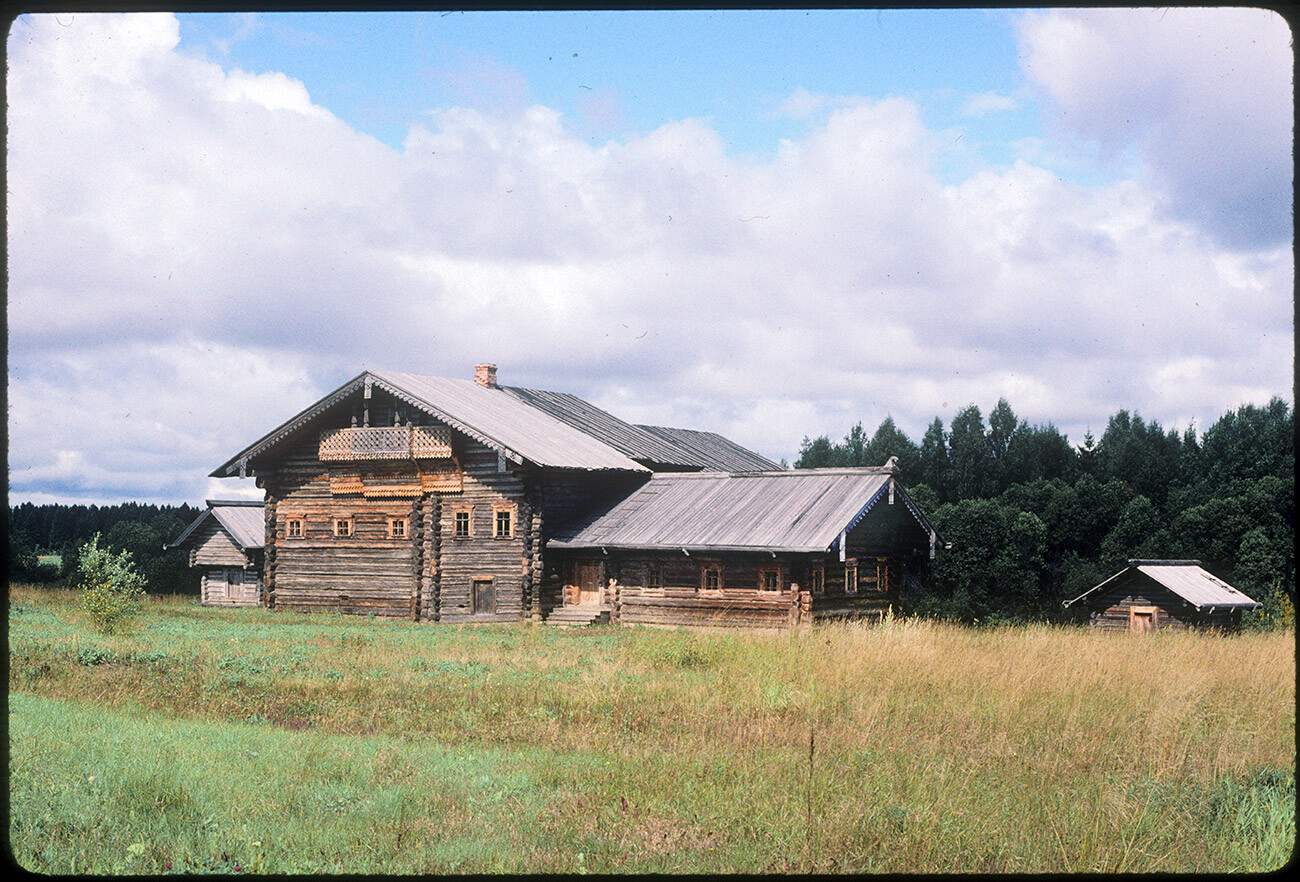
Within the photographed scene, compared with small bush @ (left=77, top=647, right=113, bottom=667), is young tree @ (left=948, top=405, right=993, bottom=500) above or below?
above

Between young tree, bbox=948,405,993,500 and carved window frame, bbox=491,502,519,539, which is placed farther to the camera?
young tree, bbox=948,405,993,500

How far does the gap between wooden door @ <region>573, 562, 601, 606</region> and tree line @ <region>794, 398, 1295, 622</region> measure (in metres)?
16.0

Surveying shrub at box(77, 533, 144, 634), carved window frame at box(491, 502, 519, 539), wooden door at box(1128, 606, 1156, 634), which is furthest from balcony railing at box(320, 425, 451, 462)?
wooden door at box(1128, 606, 1156, 634)

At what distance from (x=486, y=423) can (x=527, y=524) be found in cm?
350

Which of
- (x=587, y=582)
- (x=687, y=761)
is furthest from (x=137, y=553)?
(x=687, y=761)

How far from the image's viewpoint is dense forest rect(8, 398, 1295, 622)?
4000cm

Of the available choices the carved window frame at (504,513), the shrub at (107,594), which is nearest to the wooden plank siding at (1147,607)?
the carved window frame at (504,513)

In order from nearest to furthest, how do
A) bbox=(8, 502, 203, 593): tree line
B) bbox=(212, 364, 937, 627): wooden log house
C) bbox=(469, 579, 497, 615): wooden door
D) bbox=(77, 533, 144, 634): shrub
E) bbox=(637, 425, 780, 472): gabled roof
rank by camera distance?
bbox=(77, 533, 144, 634): shrub < bbox=(212, 364, 937, 627): wooden log house < bbox=(469, 579, 497, 615): wooden door < bbox=(637, 425, 780, 472): gabled roof < bbox=(8, 502, 203, 593): tree line

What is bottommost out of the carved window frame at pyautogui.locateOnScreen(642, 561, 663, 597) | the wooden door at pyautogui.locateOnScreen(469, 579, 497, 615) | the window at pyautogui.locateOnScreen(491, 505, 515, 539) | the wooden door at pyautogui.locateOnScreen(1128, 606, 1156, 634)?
the wooden door at pyautogui.locateOnScreen(1128, 606, 1156, 634)

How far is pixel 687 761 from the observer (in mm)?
9086

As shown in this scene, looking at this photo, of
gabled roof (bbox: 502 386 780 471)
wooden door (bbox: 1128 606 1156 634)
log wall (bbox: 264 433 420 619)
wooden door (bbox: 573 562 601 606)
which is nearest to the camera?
wooden door (bbox: 1128 606 1156 634)

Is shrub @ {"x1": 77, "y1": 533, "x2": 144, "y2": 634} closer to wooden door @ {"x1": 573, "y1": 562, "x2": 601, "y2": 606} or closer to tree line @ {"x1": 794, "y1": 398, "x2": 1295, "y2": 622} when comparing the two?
wooden door @ {"x1": 573, "y1": 562, "x2": 601, "y2": 606}

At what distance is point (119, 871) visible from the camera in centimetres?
662

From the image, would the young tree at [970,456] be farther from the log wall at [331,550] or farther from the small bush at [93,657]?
the small bush at [93,657]
